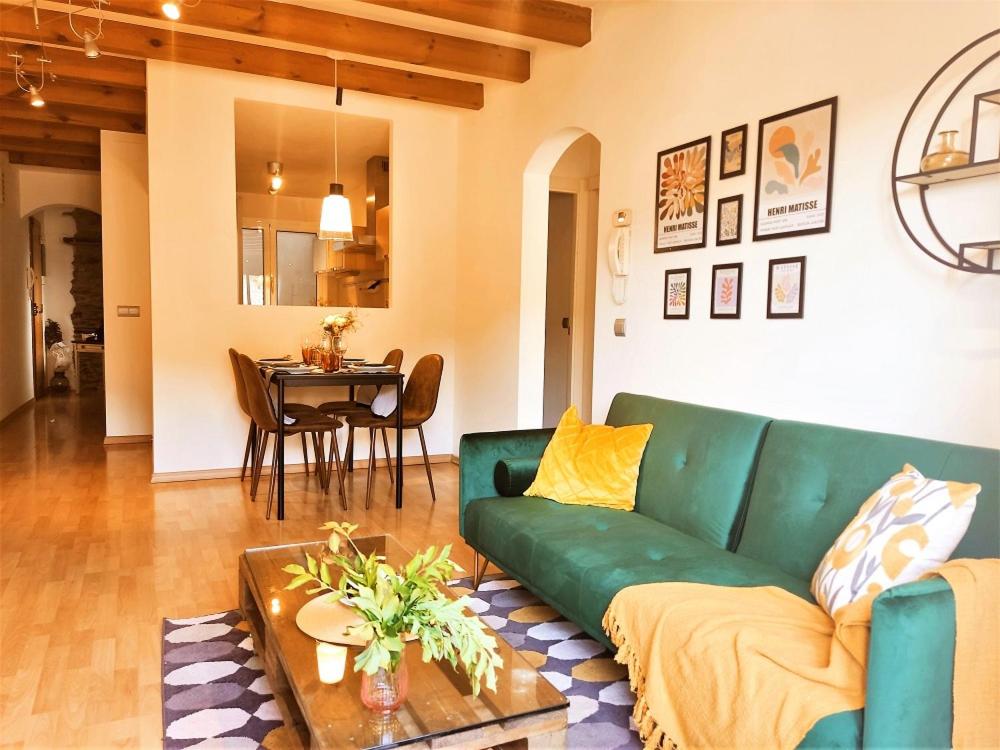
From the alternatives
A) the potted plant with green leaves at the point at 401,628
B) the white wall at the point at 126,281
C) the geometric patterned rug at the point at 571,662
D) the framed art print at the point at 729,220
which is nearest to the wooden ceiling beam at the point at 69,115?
the white wall at the point at 126,281

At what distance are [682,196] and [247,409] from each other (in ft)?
9.65

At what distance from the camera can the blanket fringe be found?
Result: 175cm

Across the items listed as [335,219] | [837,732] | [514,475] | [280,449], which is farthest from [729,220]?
[335,219]

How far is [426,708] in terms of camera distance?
149 centimetres

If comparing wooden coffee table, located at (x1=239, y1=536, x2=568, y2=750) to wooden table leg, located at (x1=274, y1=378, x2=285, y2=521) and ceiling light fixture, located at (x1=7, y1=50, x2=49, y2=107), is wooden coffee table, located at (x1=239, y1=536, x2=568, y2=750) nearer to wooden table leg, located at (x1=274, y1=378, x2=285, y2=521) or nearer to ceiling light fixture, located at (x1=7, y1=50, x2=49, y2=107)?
wooden table leg, located at (x1=274, y1=378, x2=285, y2=521)

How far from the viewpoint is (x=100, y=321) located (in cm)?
1108

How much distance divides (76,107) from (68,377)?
21.0ft

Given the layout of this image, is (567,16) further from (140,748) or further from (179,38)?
(140,748)

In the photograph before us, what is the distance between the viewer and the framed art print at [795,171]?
2490 mm

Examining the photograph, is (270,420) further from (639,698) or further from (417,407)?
(639,698)

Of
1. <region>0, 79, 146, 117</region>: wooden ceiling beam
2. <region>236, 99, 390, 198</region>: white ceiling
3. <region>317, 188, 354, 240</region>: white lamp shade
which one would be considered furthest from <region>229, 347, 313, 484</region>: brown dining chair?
<region>0, 79, 146, 117</region>: wooden ceiling beam

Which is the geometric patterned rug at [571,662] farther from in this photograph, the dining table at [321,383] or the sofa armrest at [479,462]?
the dining table at [321,383]

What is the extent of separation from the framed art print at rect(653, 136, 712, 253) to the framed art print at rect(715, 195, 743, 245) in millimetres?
77

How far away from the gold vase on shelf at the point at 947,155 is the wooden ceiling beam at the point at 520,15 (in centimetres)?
227
